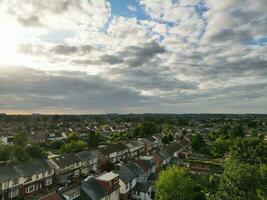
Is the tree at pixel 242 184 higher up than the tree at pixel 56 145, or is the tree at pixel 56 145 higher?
the tree at pixel 242 184

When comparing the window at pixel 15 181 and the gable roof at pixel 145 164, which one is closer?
the window at pixel 15 181

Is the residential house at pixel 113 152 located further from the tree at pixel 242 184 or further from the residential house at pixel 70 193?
the tree at pixel 242 184

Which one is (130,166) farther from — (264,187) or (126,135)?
(126,135)

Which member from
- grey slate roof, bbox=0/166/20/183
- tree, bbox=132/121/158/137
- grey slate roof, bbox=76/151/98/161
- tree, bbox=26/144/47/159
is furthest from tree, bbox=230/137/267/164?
tree, bbox=132/121/158/137

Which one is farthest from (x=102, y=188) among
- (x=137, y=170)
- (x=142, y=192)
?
(x=137, y=170)

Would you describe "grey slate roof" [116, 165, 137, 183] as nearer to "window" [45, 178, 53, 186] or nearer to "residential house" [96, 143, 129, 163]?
"window" [45, 178, 53, 186]

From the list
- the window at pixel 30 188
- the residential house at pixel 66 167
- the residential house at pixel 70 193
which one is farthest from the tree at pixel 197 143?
the residential house at pixel 70 193

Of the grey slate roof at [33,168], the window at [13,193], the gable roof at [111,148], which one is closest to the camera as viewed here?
the window at [13,193]
